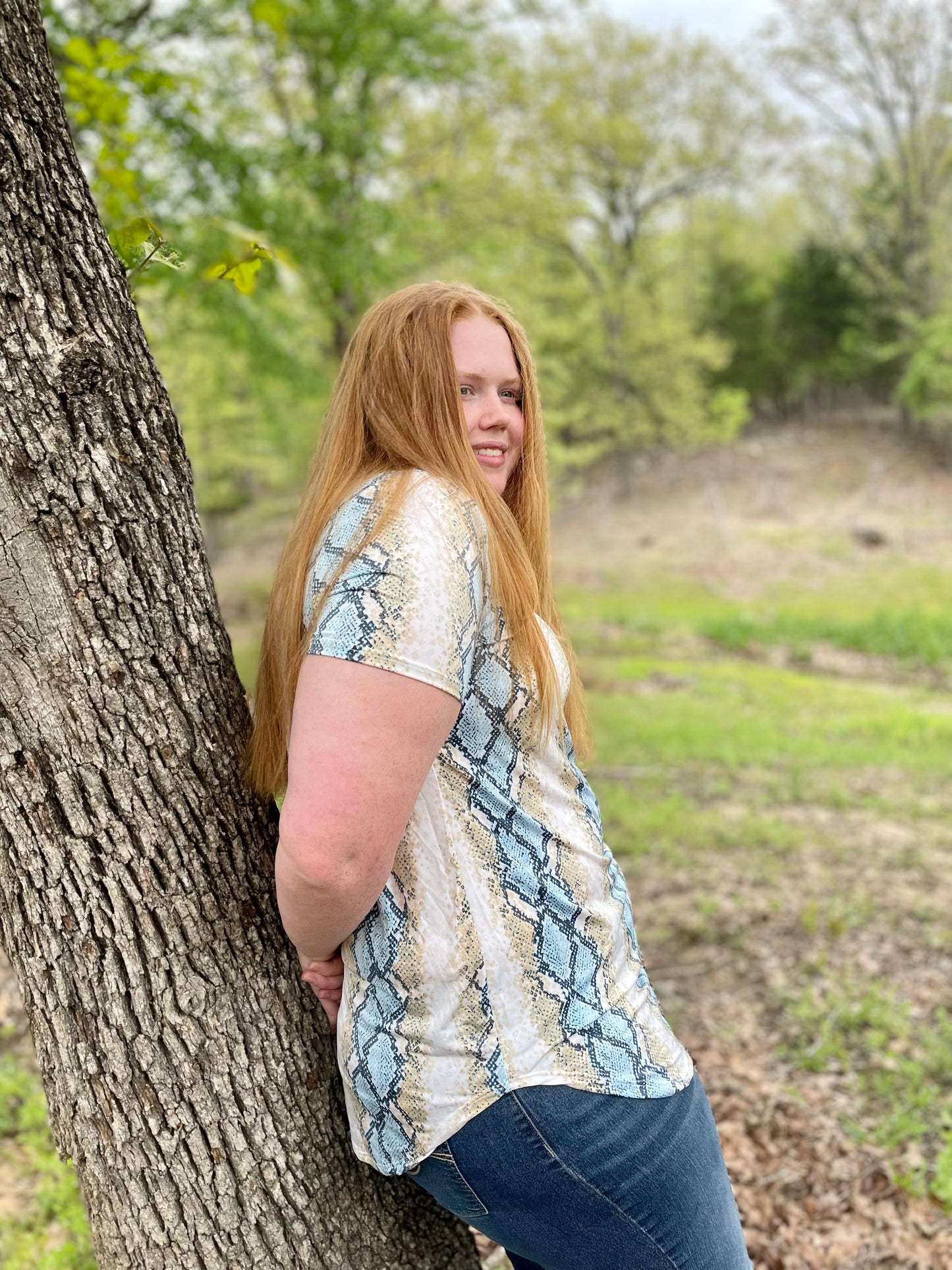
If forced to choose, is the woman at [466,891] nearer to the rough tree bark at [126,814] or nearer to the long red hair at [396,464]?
the long red hair at [396,464]

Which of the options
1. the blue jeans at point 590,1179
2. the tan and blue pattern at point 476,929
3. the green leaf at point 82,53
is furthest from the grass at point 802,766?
the green leaf at point 82,53

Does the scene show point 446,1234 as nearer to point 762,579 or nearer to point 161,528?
point 161,528

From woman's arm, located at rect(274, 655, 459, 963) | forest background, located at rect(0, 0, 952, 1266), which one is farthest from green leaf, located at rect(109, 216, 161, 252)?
woman's arm, located at rect(274, 655, 459, 963)

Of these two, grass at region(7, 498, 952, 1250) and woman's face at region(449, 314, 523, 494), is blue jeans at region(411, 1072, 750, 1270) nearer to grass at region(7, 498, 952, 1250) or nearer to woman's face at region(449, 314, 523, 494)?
woman's face at region(449, 314, 523, 494)

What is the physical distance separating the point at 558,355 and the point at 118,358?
23466mm

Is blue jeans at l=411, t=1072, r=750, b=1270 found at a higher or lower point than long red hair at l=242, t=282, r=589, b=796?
lower

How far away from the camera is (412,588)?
1188 mm

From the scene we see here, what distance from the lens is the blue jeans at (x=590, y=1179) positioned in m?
1.28

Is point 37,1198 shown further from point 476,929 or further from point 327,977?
point 476,929

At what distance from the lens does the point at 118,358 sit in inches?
56.7

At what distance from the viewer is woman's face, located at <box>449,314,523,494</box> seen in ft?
4.79

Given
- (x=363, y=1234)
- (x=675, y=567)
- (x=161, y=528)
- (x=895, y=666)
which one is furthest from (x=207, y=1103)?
(x=675, y=567)

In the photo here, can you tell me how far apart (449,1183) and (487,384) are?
1147mm

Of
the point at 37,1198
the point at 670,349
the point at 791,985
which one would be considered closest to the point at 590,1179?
the point at 37,1198
